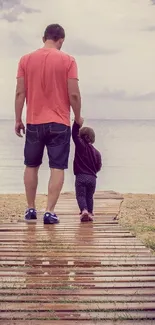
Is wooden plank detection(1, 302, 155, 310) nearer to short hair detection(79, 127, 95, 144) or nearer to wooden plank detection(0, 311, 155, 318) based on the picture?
wooden plank detection(0, 311, 155, 318)

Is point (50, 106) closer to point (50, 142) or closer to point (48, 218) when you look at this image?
point (50, 142)

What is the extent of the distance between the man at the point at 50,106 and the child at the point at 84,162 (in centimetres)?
73

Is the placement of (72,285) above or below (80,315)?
below

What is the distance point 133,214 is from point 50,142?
16.0 ft

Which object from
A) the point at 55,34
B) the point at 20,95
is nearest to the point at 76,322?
the point at 20,95

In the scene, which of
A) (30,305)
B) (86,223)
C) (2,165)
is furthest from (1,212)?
(2,165)

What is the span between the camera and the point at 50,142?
690cm

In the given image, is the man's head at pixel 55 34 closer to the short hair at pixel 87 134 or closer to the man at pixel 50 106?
the man at pixel 50 106

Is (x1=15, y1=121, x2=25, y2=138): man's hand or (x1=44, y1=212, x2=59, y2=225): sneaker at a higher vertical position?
(x1=15, y1=121, x2=25, y2=138): man's hand

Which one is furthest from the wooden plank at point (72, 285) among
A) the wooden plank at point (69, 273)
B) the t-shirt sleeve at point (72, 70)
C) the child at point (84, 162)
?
the child at point (84, 162)

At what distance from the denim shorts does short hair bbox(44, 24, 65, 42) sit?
38.9 inches

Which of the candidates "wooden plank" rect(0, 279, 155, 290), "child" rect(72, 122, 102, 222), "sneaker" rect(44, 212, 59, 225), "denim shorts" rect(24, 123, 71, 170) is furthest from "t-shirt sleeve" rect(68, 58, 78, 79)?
"wooden plank" rect(0, 279, 155, 290)

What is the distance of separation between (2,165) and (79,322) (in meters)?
38.6

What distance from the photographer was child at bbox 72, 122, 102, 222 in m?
7.73
